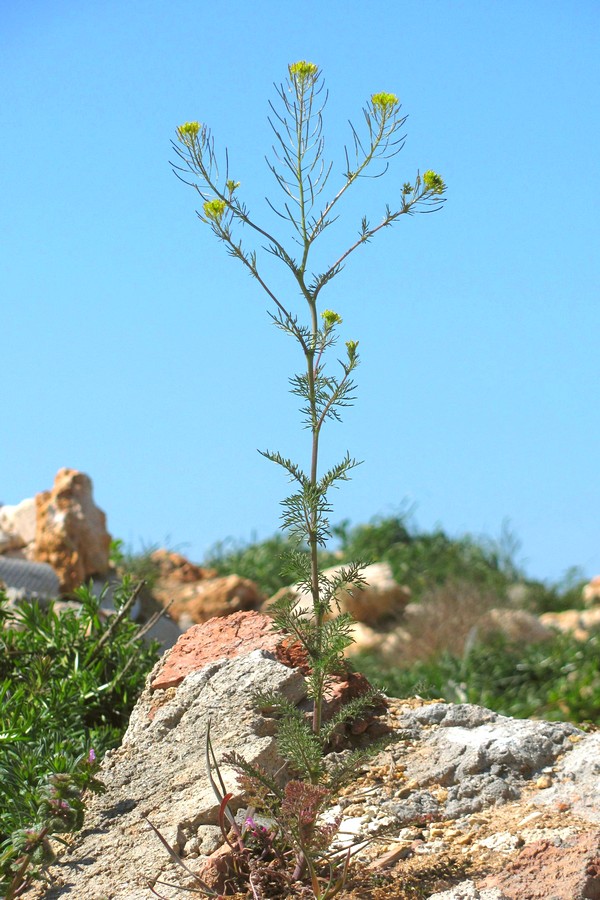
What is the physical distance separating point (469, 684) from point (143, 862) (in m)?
6.66

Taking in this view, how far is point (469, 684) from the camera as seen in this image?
919 centimetres

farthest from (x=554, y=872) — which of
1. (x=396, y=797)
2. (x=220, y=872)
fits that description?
(x=220, y=872)

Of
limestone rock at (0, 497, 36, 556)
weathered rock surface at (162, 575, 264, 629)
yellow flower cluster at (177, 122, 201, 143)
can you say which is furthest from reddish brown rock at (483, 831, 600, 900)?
limestone rock at (0, 497, 36, 556)

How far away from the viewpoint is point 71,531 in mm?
9000

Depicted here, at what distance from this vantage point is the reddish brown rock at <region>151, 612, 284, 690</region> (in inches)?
137

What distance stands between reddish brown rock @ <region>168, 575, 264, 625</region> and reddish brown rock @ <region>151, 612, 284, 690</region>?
5.56m

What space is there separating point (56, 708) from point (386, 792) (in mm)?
1460

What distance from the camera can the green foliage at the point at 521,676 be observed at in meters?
8.70

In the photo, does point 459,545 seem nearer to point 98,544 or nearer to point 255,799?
point 98,544

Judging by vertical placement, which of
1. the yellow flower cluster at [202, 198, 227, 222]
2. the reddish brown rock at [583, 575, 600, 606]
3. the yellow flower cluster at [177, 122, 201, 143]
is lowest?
the yellow flower cluster at [202, 198, 227, 222]

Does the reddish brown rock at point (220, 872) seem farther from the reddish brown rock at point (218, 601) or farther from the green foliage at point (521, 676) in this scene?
the reddish brown rock at point (218, 601)

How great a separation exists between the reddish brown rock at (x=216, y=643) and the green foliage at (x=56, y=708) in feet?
1.26

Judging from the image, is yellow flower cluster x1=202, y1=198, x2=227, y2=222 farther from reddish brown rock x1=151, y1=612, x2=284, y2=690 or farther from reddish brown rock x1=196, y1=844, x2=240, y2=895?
reddish brown rock x1=196, y1=844, x2=240, y2=895

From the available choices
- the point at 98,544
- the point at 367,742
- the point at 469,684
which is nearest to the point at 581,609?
the point at 469,684
